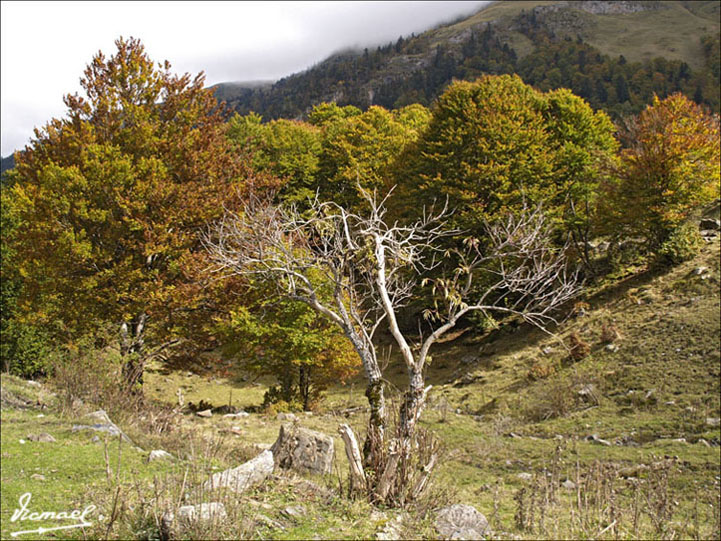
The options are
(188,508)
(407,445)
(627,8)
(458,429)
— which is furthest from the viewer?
(627,8)

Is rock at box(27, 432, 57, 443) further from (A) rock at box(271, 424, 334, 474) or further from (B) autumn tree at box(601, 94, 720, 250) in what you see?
(B) autumn tree at box(601, 94, 720, 250)

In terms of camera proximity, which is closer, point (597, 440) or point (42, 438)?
point (42, 438)

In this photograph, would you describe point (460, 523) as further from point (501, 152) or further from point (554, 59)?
point (554, 59)

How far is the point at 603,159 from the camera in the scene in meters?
21.2

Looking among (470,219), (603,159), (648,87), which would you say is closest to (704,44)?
(648,87)

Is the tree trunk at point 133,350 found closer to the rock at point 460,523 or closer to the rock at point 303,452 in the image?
the rock at point 303,452

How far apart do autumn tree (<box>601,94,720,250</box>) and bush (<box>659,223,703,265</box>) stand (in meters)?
0.28

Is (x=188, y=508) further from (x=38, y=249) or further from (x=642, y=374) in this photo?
(x=642, y=374)

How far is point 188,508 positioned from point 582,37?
15049 cm

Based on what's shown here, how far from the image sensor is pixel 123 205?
10953 mm

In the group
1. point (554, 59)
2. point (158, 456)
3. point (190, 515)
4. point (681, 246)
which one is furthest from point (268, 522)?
point (554, 59)

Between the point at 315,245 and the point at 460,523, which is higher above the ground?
the point at 315,245

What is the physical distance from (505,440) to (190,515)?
936 cm

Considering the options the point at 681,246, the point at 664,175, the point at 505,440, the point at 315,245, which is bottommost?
the point at 505,440
